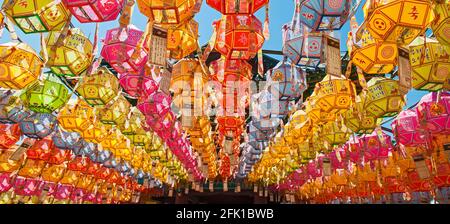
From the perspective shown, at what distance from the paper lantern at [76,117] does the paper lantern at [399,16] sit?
14.8 ft

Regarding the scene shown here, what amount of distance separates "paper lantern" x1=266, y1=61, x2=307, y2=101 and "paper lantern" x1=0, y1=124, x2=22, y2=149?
5015mm

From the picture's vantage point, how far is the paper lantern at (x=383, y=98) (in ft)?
13.4

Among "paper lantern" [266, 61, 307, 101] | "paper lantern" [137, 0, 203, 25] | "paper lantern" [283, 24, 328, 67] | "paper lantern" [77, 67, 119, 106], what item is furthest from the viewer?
"paper lantern" [266, 61, 307, 101]

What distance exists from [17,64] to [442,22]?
12.5 feet

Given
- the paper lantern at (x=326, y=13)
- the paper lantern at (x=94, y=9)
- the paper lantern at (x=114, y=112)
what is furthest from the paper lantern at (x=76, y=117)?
the paper lantern at (x=326, y=13)

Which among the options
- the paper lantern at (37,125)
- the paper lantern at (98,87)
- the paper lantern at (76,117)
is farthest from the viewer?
the paper lantern at (37,125)

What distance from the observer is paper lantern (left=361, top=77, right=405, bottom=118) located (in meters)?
4.07

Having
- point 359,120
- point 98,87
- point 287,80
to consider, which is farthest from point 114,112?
point 359,120

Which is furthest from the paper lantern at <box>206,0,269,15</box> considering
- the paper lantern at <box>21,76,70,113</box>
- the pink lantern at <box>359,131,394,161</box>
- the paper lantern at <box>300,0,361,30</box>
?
the pink lantern at <box>359,131,394,161</box>

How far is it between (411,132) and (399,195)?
4.83 meters

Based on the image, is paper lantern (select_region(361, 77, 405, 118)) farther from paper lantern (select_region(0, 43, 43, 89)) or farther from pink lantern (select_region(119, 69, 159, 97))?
paper lantern (select_region(0, 43, 43, 89))

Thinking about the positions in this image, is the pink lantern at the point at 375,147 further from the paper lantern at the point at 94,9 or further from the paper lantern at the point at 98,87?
the paper lantern at the point at 94,9
